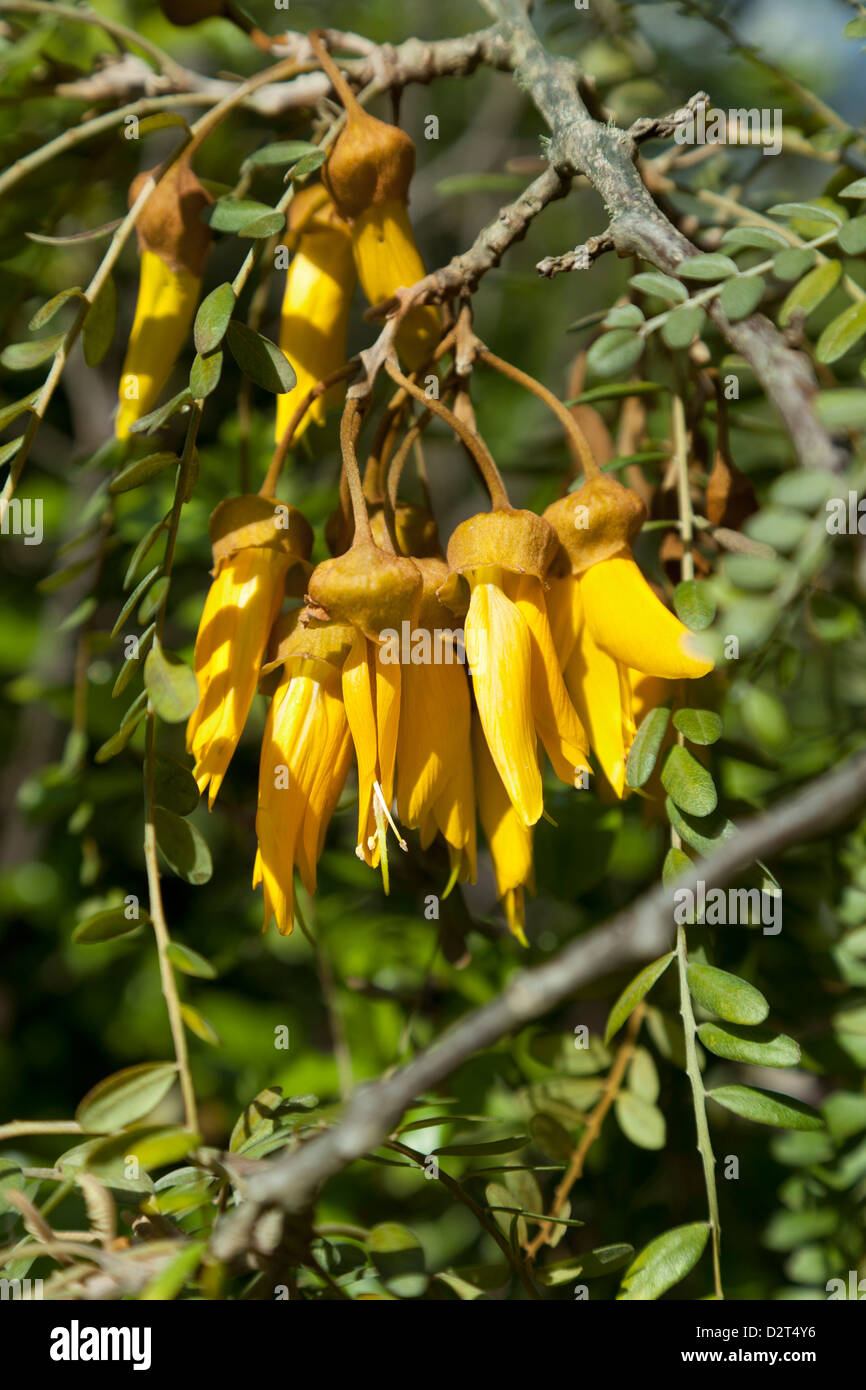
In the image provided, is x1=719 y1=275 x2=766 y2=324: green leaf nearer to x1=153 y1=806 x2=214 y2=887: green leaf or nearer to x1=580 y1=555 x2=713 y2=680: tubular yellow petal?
x1=580 y1=555 x2=713 y2=680: tubular yellow petal

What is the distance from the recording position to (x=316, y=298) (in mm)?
877

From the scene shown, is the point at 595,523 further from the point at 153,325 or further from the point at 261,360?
the point at 153,325

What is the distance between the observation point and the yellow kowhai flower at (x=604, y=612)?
74 centimetres

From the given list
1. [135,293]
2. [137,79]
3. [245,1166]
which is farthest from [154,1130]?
[135,293]

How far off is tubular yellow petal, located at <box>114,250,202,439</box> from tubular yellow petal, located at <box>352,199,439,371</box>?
A: 0.49 feet

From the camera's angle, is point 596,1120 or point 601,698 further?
point 596,1120

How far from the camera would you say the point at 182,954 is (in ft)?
2.42

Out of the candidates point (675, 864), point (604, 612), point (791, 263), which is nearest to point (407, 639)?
point (604, 612)

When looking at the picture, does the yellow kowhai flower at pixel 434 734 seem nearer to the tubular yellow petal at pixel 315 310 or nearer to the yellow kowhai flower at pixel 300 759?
the yellow kowhai flower at pixel 300 759

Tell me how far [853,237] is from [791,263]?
39mm

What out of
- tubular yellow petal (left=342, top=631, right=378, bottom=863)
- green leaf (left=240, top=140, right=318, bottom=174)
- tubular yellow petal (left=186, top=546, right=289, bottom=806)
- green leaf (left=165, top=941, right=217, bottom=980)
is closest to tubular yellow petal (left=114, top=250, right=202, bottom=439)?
green leaf (left=240, top=140, right=318, bottom=174)

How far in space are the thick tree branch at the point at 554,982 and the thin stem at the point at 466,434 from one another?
380mm

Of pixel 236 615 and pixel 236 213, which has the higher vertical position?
pixel 236 213

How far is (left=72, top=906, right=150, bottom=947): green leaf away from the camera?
76 centimetres
